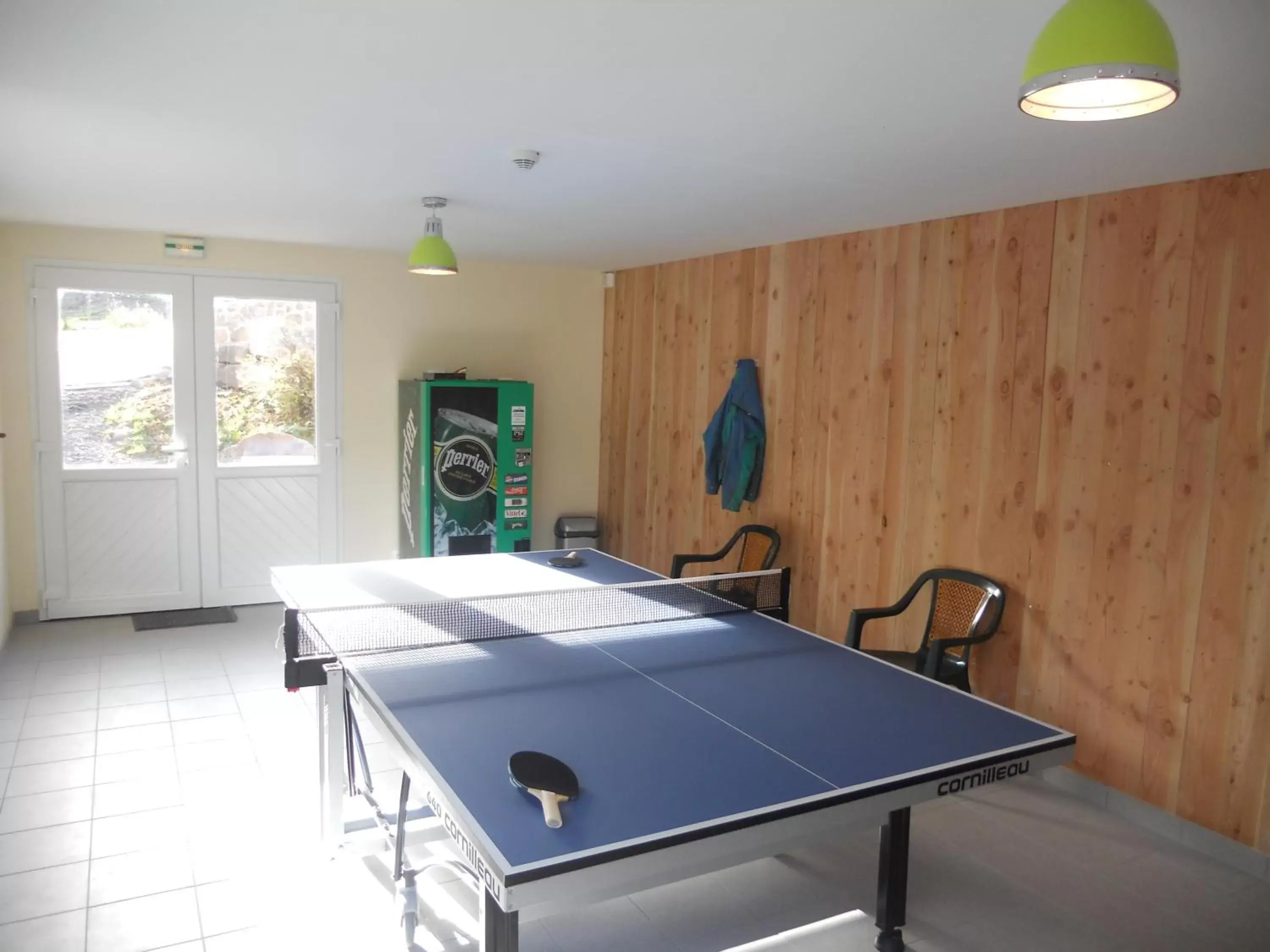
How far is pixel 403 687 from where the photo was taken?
2.49 m

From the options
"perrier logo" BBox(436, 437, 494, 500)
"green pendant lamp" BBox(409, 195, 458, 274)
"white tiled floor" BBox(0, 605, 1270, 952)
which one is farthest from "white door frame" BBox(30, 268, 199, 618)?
"green pendant lamp" BBox(409, 195, 458, 274)

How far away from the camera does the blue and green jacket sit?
534cm

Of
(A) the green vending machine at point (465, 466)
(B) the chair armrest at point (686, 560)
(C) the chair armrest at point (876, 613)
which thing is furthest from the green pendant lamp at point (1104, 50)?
(A) the green vending machine at point (465, 466)

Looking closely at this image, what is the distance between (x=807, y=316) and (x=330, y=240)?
9.86 ft

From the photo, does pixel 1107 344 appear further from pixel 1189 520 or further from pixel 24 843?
pixel 24 843

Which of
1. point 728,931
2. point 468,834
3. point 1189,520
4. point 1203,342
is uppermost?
point 1203,342

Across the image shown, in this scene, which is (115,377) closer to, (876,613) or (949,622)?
(876,613)

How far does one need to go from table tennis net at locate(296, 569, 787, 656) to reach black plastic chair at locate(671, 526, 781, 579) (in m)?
1.16

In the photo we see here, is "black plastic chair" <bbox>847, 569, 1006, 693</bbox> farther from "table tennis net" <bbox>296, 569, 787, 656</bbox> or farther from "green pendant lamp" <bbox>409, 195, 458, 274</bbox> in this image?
"green pendant lamp" <bbox>409, 195, 458, 274</bbox>

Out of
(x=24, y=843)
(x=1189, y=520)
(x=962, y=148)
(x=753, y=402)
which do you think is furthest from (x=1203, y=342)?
(x=24, y=843)

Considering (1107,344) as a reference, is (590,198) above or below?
above

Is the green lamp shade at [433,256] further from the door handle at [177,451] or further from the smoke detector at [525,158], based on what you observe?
the door handle at [177,451]

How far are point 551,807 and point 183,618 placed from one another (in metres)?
4.90

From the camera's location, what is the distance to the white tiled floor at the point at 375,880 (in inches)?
106
